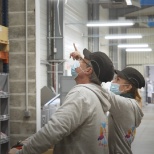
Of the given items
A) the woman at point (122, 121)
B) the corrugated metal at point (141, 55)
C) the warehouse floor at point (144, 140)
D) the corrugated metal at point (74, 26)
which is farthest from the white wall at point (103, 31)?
the woman at point (122, 121)

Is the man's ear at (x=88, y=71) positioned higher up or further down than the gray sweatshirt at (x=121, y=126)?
higher up

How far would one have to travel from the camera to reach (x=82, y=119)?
5.92ft

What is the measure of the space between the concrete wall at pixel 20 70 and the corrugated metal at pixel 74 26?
24.6ft

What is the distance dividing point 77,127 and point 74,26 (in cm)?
1273

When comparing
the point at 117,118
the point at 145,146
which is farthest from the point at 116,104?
the point at 145,146

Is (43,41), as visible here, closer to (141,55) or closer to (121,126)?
(121,126)

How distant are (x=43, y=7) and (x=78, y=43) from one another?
399 cm

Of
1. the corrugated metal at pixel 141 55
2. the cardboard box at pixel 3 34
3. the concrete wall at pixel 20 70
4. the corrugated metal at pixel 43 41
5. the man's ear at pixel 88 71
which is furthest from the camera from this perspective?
the corrugated metal at pixel 141 55

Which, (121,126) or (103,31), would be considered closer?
(121,126)

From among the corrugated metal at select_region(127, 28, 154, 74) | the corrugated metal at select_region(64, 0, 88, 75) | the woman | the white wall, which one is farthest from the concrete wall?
the corrugated metal at select_region(127, 28, 154, 74)

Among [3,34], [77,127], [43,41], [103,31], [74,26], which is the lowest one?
[77,127]

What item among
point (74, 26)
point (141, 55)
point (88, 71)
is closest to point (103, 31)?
point (74, 26)

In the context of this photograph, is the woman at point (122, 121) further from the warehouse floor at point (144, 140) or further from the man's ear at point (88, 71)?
the warehouse floor at point (144, 140)

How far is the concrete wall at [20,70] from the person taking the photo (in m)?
4.51
